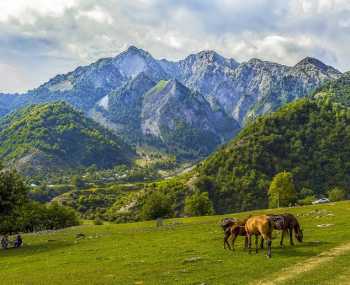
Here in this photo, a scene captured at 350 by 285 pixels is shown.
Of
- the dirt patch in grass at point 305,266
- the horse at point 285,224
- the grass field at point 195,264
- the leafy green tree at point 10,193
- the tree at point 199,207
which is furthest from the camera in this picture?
the tree at point 199,207

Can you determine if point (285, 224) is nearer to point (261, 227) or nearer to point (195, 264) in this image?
point (261, 227)

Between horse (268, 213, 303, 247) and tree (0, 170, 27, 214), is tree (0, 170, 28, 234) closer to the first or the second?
tree (0, 170, 27, 214)

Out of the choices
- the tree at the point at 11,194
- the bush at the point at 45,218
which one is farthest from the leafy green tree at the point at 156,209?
the tree at the point at 11,194

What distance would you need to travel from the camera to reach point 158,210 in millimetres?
158500

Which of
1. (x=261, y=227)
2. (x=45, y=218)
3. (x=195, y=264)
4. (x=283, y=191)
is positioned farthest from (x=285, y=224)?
(x=45, y=218)

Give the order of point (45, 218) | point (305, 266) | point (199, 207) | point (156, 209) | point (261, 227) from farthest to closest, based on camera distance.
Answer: point (199, 207) → point (45, 218) → point (156, 209) → point (261, 227) → point (305, 266)

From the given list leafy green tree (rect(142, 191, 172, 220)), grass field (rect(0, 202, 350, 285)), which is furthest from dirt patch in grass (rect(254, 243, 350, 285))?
leafy green tree (rect(142, 191, 172, 220))

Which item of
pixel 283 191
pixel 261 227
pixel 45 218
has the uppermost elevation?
pixel 283 191

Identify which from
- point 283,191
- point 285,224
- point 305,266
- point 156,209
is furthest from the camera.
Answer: point 156,209

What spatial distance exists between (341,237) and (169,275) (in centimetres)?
2013

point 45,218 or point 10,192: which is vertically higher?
point 10,192

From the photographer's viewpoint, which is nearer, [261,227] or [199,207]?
[261,227]

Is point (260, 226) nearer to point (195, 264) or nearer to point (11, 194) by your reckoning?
point (195, 264)

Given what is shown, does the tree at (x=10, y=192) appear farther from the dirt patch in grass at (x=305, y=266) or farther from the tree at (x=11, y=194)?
the dirt patch in grass at (x=305, y=266)
